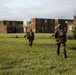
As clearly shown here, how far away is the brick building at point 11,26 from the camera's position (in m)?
106

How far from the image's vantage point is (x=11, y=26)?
4323 inches

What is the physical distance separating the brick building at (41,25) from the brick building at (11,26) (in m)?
4.40

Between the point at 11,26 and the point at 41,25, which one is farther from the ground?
the point at 41,25

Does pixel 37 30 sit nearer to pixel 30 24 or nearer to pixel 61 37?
→ pixel 30 24

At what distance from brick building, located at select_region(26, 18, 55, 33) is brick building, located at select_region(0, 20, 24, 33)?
440 centimetres

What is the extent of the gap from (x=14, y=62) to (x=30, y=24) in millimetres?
99349

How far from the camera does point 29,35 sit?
28203mm

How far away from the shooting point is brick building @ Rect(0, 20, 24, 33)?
106062 millimetres

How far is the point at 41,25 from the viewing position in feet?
365

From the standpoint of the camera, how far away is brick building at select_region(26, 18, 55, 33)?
109 metres

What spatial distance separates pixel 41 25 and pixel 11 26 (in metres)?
11.7

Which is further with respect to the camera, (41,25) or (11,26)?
(41,25)

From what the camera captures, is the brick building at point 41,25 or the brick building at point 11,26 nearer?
the brick building at point 11,26

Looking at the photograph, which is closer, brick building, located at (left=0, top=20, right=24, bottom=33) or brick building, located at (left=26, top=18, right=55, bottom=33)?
brick building, located at (left=0, top=20, right=24, bottom=33)
